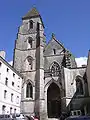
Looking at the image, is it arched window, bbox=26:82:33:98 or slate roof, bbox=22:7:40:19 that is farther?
slate roof, bbox=22:7:40:19

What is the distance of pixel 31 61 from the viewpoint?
36500mm

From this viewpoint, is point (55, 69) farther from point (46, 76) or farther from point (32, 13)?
point (32, 13)

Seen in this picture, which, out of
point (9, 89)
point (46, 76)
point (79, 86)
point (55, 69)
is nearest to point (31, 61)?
point (46, 76)

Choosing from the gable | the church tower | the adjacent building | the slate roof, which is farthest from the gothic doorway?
the slate roof

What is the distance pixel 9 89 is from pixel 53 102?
Result: 9590 millimetres

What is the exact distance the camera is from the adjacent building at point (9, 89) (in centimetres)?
2825

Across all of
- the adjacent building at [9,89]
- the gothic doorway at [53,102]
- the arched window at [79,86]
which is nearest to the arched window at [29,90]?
the adjacent building at [9,89]

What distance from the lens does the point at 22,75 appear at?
35531 mm

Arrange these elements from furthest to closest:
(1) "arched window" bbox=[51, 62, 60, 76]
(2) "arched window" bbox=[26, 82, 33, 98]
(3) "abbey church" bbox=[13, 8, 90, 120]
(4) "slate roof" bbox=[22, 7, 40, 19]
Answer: (4) "slate roof" bbox=[22, 7, 40, 19] < (1) "arched window" bbox=[51, 62, 60, 76] < (2) "arched window" bbox=[26, 82, 33, 98] < (3) "abbey church" bbox=[13, 8, 90, 120]

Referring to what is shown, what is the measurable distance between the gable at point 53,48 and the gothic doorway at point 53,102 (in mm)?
6166

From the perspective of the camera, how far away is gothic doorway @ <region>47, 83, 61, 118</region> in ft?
116

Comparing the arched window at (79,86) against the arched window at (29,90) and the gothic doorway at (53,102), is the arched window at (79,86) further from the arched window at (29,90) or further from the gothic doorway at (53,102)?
the arched window at (29,90)

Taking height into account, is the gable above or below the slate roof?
below

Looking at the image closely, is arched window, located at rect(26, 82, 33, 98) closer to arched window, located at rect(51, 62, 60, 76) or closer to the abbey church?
the abbey church
